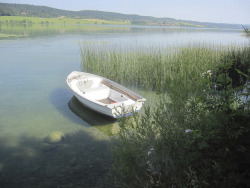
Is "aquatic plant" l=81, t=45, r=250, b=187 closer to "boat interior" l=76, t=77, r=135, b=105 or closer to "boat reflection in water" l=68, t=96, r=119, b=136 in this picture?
"boat reflection in water" l=68, t=96, r=119, b=136

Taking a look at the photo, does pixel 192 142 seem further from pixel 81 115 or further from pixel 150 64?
pixel 150 64

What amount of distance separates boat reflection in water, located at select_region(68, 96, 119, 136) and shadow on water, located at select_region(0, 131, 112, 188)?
57 centimetres

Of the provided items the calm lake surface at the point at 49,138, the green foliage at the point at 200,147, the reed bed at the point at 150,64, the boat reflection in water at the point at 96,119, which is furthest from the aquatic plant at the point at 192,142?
the reed bed at the point at 150,64

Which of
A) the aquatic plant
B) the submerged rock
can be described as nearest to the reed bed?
the submerged rock

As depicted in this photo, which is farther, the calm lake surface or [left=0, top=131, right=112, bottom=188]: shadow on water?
the calm lake surface

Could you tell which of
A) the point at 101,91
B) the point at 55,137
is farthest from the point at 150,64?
the point at 55,137

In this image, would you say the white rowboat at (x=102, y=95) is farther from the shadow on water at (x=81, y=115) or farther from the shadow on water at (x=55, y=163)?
the shadow on water at (x=55, y=163)

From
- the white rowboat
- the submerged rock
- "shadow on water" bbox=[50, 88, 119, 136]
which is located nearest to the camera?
the submerged rock

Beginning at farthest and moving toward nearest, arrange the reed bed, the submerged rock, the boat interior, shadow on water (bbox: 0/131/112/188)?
the reed bed → the boat interior → the submerged rock → shadow on water (bbox: 0/131/112/188)

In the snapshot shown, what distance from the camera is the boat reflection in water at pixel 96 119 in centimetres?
579

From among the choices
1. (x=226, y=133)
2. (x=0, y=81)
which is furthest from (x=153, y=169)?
(x=0, y=81)

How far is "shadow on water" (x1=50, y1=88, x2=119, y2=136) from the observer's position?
19.4ft

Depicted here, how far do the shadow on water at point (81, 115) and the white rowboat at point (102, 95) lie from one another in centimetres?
33

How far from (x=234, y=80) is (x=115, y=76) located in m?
4.79
